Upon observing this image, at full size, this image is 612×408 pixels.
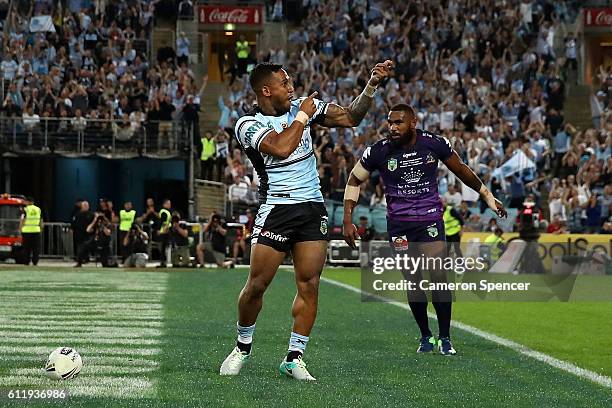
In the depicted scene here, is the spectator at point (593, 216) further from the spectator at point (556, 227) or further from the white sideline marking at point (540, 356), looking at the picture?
the white sideline marking at point (540, 356)

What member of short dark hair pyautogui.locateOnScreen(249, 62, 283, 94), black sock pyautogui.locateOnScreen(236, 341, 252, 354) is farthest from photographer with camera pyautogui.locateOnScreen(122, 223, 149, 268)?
short dark hair pyautogui.locateOnScreen(249, 62, 283, 94)

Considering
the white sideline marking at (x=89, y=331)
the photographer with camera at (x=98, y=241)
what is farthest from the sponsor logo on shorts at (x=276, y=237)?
the photographer with camera at (x=98, y=241)

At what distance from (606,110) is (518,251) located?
526 inches

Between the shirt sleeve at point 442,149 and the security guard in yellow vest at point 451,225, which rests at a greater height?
the shirt sleeve at point 442,149

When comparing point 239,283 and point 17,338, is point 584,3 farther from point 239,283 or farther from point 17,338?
point 17,338

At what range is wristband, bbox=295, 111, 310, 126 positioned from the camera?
8266 millimetres

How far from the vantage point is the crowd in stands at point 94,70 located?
108 ft

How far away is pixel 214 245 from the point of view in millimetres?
29094

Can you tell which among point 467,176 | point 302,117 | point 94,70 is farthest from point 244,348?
point 94,70

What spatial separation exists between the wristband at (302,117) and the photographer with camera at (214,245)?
20417 millimetres

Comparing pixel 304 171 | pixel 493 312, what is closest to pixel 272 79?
pixel 304 171

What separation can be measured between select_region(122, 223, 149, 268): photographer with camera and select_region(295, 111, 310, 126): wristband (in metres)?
20.7

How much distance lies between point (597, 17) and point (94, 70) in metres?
15.6

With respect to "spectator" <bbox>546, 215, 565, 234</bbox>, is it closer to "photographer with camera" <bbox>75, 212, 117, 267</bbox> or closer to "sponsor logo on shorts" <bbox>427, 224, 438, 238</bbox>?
"photographer with camera" <bbox>75, 212, 117, 267</bbox>
